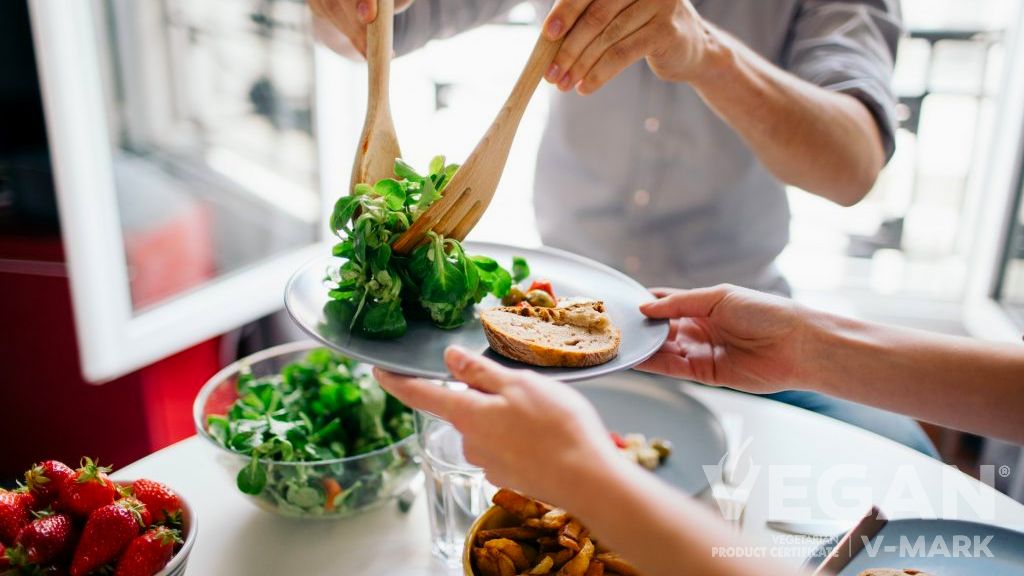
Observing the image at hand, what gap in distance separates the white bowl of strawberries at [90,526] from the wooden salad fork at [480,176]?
389 millimetres

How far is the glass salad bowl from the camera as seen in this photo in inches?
38.9

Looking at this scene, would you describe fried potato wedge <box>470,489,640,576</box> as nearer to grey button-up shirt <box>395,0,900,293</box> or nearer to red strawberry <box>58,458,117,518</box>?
red strawberry <box>58,458,117,518</box>

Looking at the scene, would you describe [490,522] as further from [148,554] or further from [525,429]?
[148,554]

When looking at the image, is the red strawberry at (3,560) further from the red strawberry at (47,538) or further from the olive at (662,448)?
the olive at (662,448)

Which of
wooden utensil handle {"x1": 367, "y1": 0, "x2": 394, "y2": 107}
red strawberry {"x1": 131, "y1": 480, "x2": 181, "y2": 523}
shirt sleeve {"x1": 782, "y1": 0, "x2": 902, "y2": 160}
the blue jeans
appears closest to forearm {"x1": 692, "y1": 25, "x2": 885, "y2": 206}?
shirt sleeve {"x1": 782, "y1": 0, "x2": 902, "y2": 160}

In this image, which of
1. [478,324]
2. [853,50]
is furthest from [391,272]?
[853,50]

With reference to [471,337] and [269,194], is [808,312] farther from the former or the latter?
[269,194]

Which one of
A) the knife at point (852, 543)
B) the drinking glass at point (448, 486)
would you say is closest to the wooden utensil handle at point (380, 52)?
the drinking glass at point (448, 486)

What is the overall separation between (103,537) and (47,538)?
2.3 inches

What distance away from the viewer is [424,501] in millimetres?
1113

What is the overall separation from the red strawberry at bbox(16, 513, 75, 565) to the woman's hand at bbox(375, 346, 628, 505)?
408mm

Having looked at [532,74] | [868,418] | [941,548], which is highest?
[532,74]

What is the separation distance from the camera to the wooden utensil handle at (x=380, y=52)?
41.8 inches

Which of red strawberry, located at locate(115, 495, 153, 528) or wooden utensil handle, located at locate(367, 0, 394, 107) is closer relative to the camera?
red strawberry, located at locate(115, 495, 153, 528)
